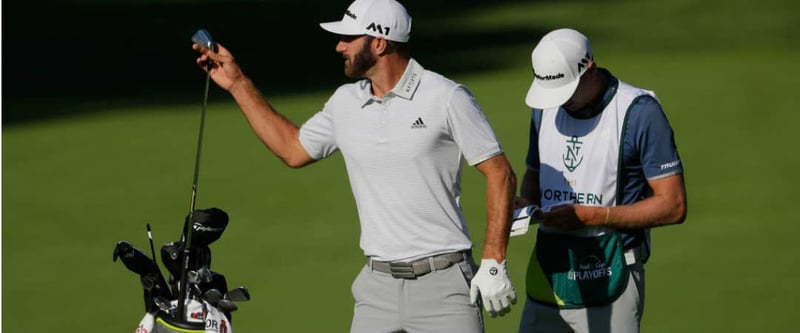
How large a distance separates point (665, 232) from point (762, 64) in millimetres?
6468

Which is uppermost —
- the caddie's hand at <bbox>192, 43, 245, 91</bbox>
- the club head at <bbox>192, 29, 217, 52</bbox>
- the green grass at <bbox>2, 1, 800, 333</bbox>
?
the club head at <bbox>192, 29, 217, 52</bbox>

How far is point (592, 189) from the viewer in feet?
18.8

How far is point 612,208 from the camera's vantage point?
5.66 metres

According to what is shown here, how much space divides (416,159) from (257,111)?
31.2 inches

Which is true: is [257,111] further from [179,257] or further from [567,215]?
[567,215]

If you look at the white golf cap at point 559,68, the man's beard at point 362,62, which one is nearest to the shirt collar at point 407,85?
the man's beard at point 362,62

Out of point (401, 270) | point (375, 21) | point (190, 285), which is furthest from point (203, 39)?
point (401, 270)

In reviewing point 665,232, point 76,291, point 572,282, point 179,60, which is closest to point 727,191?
point 665,232

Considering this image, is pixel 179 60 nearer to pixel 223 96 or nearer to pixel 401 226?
pixel 223 96

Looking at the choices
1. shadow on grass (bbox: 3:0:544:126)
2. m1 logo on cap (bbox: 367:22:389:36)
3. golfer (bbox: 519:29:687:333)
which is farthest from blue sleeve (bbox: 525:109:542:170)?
shadow on grass (bbox: 3:0:544:126)

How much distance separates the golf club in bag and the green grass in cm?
286

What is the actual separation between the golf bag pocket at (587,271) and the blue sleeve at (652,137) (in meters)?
0.32

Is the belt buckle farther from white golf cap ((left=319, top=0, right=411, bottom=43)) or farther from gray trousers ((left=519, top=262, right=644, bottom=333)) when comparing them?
white golf cap ((left=319, top=0, right=411, bottom=43))

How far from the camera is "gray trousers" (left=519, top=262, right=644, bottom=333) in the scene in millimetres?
5766
